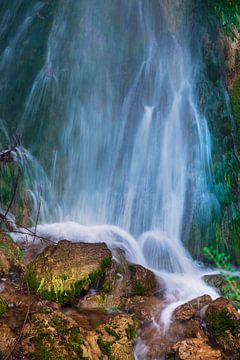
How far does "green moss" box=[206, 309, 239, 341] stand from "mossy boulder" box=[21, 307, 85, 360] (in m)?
1.64

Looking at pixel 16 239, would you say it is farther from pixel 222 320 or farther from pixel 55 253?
pixel 222 320

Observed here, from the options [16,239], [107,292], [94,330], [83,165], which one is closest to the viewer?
[94,330]

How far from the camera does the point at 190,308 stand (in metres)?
5.40

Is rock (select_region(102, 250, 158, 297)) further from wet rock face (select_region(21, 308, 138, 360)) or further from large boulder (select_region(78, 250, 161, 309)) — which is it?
wet rock face (select_region(21, 308, 138, 360))

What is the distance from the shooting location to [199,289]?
6.39 m

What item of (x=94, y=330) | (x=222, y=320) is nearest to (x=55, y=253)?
(x=94, y=330)

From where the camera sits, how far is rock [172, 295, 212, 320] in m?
5.32

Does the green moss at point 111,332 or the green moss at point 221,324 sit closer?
the green moss at point 111,332

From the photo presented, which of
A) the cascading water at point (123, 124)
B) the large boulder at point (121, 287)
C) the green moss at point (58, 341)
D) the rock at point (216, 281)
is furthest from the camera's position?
the cascading water at point (123, 124)

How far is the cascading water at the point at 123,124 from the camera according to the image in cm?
730

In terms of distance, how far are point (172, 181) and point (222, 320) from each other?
298 centimetres

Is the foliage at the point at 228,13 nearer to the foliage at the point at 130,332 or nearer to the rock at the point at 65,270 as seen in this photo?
the rock at the point at 65,270

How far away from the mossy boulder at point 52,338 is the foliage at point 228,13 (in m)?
5.80

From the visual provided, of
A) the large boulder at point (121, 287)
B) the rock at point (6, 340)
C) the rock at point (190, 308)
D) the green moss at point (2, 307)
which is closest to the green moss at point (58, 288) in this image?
the large boulder at point (121, 287)
